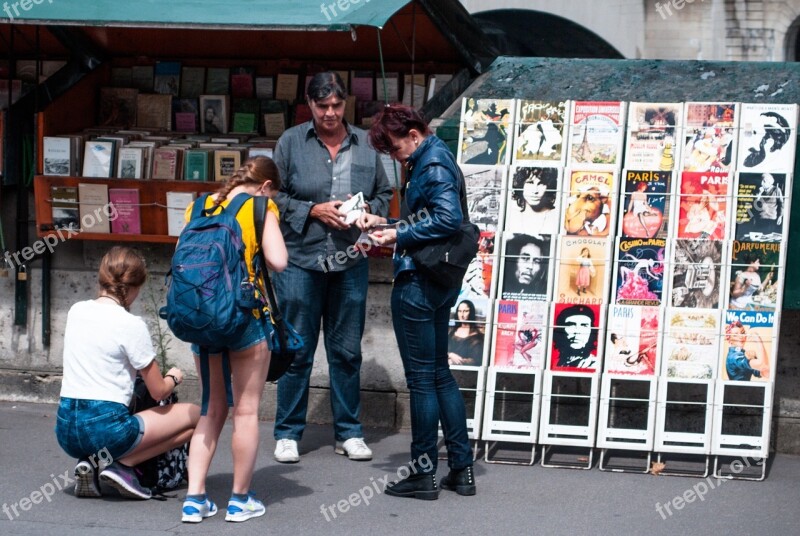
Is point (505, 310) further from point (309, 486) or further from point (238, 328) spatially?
point (238, 328)

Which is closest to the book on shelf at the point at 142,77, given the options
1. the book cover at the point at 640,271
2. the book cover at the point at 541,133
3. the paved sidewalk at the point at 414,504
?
the paved sidewalk at the point at 414,504

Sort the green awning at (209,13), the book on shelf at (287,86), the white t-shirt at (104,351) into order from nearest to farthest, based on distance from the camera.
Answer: the white t-shirt at (104,351)
the green awning at (209,13)
the book on shelf at (287,86)

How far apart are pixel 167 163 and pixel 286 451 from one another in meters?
2.02

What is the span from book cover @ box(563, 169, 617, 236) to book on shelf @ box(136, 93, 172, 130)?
2840mm

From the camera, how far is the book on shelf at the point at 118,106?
24.8 ft

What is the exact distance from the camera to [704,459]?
608cm

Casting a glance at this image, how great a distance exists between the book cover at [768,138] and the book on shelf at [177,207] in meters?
3.10

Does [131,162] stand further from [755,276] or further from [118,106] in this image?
[755,276]

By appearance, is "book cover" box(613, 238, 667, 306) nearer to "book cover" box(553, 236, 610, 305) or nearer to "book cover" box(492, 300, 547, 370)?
"book cover" box(553, 236, 610, 305)

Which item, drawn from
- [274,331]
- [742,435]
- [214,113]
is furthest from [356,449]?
[214,113]

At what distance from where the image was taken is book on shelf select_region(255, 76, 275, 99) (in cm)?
746

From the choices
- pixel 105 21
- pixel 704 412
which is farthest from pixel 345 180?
pixel 704 412

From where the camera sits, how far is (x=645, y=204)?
5.95 metres

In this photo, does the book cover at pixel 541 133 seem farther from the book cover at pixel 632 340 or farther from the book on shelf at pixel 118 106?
the book on shelf at pixel 118 106
